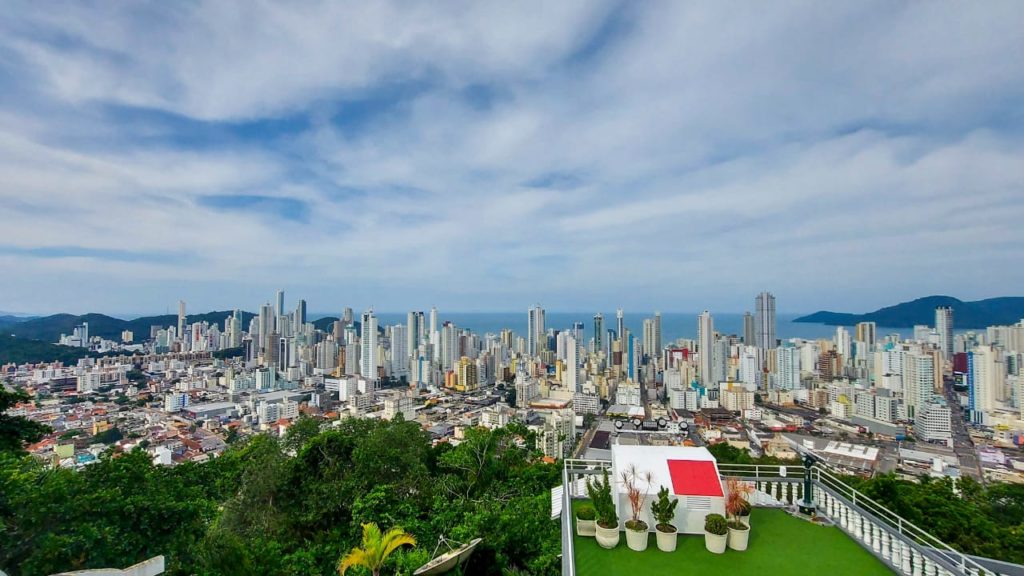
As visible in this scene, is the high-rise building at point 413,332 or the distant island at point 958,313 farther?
the distant island at point 958,313

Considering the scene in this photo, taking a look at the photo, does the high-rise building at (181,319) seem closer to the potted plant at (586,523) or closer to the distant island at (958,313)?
the potted plant at (586,523)

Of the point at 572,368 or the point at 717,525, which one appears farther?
the point at 572,368

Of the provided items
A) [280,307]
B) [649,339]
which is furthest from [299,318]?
[649,339]

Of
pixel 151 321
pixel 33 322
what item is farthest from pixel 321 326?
pixel 33 322

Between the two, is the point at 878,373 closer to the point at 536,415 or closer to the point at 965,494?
the point at 536,415

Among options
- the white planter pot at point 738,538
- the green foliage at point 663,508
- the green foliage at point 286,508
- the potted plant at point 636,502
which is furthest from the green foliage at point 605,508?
the green foliage at point 286,508

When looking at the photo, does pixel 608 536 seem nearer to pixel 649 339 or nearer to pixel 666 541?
pixel 666 541

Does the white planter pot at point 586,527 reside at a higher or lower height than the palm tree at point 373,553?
higher

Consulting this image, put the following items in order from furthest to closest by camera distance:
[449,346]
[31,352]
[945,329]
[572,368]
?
1. [449,346]
2. [945,329]
3. [572,368]
4. [31,352]
